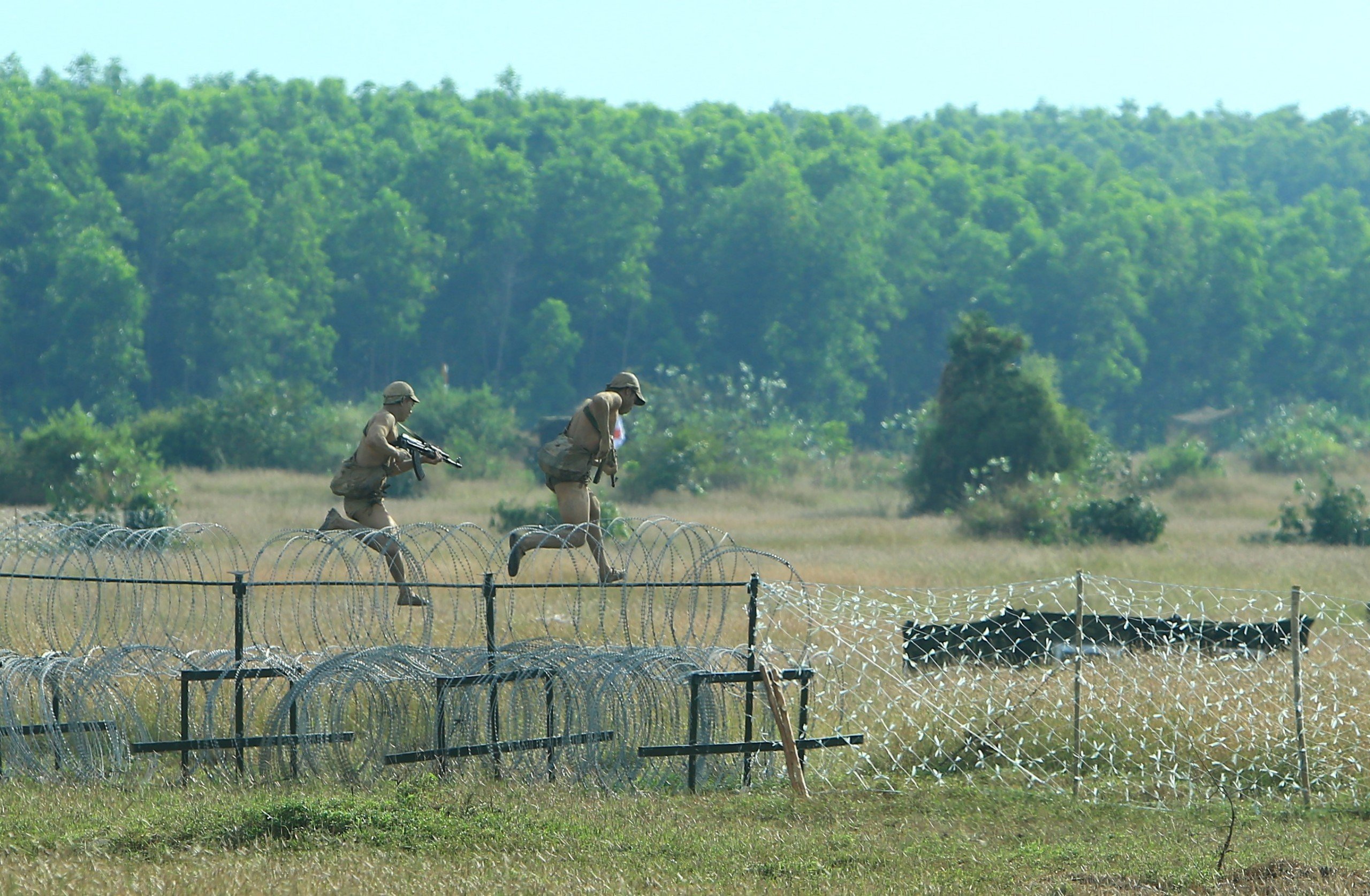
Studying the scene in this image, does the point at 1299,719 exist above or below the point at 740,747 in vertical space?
above

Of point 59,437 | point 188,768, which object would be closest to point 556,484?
point 188,768

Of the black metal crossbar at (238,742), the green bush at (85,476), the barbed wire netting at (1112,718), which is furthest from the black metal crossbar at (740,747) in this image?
the green bush at (85,476)

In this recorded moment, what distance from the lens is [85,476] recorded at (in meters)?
32.3

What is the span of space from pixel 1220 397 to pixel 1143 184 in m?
26.6

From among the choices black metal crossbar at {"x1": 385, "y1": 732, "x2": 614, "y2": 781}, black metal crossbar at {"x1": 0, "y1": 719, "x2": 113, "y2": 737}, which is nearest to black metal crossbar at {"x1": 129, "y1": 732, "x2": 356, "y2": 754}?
black metal crossbar at {"x1": 0, "y1": 719, "x2": 113, "y2": 737}

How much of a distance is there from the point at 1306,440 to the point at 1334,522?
2409 cm

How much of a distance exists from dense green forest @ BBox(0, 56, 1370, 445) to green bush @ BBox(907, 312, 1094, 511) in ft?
97.6

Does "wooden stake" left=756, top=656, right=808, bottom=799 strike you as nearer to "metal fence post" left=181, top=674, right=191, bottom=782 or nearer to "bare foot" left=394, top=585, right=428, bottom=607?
"bare foot" left=394, top=585, right=428, bottom=607

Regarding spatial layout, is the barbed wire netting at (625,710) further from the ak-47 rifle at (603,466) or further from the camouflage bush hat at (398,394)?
the camouflage bush hat at (398,394)

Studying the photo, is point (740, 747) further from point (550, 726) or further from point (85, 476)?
point (85, 476)

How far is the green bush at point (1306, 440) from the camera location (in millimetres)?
52406

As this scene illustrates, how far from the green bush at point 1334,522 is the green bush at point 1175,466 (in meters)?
11.9

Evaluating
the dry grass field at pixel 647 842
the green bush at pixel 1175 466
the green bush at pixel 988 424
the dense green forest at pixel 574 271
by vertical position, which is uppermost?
the dense green forest at pixel 574 271

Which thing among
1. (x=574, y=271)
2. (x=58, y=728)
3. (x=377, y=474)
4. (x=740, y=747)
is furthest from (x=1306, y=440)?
(x=58, y=728)
